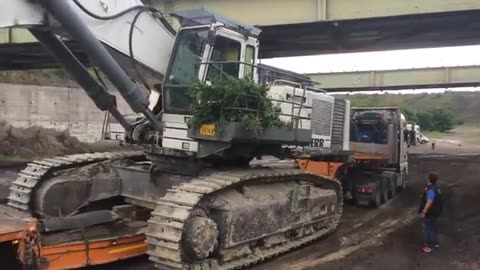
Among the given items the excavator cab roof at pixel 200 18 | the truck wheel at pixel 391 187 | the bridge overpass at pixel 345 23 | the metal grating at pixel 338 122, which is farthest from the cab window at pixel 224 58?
the truck wheel at pixel 391 187

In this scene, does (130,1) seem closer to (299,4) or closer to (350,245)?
(350,245)

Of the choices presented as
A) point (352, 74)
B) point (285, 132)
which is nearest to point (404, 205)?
point (285, 132)

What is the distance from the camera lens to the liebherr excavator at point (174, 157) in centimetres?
734

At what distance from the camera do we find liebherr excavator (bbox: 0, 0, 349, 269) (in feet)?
24.1

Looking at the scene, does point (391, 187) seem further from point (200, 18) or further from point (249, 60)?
point (200, 18)

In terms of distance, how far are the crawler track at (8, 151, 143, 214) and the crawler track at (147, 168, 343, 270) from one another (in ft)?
7.83

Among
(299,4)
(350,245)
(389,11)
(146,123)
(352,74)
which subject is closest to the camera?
(146,123)

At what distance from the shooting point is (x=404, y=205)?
662 inches

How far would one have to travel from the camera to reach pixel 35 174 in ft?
29.6

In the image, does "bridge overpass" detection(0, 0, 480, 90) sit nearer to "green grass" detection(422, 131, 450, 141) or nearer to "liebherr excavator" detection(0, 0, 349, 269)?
"liebherr excavator" detection(0, 0, 349, 269)

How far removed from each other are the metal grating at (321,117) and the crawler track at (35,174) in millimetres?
4261

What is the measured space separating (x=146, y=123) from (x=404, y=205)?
1052 centimetres

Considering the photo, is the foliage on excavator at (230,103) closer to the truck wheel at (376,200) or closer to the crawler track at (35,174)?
the crawler track at (35,174)

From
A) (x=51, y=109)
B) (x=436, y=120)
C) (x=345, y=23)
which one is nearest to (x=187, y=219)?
→ (x=345, y=23)
